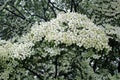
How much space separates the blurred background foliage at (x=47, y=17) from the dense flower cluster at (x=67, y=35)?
21 centimetres

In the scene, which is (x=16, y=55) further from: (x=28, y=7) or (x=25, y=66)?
(x=28, y=7)

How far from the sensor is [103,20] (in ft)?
20.2

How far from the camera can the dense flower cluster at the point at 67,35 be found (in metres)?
4.21

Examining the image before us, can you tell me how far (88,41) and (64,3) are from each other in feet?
13.7

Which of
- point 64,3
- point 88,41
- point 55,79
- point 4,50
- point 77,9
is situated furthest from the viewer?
point 64,3

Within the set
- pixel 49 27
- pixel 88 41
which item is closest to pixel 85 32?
pixel 88 41

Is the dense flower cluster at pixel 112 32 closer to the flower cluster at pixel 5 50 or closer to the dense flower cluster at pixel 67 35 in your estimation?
the dense flower cluster at pixel 67 35

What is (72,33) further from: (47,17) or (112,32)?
(47,17)

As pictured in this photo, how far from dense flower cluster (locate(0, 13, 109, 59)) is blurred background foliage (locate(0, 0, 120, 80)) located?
212mm

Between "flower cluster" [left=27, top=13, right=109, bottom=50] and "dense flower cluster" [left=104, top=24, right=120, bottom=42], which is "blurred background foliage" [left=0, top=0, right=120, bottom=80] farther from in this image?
"flower cluster" [left=27, top=13, right=109, bottom=50]

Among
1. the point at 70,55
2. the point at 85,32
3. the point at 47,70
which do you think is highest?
the point at 85,32

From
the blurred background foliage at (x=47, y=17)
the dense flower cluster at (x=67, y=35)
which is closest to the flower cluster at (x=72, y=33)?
the dense flower cluster at (x=67, y=35)

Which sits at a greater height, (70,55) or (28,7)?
(28,7)

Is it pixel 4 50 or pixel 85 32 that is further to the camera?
pixel 4 50
